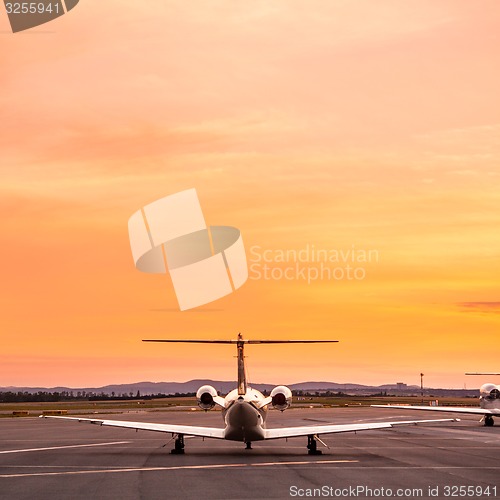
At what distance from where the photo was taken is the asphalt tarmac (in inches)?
1082

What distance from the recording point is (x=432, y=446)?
52.3 meters

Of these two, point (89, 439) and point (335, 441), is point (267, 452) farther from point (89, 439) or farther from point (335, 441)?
point (89, 439)

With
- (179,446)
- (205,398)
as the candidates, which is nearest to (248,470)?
(205,398)

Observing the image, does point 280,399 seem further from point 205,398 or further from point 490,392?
point 490,392

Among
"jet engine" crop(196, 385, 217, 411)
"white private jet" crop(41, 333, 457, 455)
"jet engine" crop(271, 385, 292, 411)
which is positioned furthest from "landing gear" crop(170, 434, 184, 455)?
"jet engine" crop(271, 385, 292, 411)

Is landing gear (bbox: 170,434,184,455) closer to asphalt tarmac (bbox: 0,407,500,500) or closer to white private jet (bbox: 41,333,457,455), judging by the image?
→ white private jet (bbox: 41,333,457,455)

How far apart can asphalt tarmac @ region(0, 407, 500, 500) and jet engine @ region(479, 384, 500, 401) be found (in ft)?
91.5

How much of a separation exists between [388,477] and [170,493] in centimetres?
888

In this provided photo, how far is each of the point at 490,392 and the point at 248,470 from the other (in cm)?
5284

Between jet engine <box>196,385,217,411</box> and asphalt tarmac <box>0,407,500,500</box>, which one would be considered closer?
asphalt tarmac <box>0,407,500,500</box>

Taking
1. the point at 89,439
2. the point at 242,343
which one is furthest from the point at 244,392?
the point at 89,439

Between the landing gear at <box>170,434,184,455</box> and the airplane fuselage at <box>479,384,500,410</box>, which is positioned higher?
the airplane fuselage at <box>479,384,500,410</box>

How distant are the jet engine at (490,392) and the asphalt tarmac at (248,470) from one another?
27879mm

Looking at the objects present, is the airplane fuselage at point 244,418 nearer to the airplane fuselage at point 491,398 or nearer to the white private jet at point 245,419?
the white private jet at point 245,419
